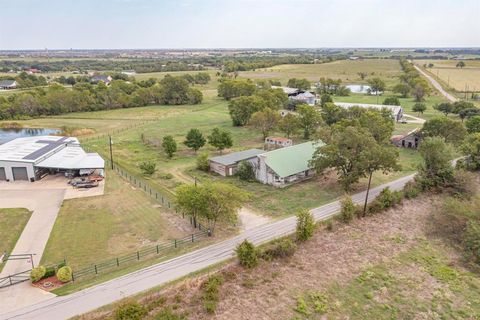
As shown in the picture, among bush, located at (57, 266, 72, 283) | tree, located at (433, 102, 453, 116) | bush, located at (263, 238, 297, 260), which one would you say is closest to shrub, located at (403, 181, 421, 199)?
bush, located at (263, 238, 297, 260)

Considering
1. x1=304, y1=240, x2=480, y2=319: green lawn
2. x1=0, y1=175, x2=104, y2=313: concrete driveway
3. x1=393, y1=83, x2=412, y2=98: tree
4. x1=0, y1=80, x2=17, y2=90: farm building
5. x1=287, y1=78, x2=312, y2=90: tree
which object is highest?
x1=0, y1=80, x2=17, y2=90: farm building

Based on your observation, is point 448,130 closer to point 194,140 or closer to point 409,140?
point 409,140

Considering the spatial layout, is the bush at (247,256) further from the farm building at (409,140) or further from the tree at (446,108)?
the tree at (446,108)

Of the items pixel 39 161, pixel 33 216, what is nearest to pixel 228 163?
pixel 33 216

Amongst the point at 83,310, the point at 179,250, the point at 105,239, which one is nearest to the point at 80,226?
the point at 105,239

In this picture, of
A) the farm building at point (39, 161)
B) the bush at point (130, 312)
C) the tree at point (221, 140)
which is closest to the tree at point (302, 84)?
the tree at point (221, 140)

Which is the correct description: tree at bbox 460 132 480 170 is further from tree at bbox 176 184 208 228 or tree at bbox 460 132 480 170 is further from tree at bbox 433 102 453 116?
tree at bbox 433 102 453 116
